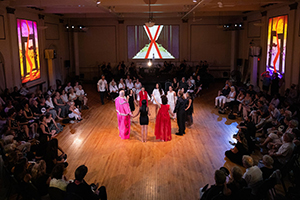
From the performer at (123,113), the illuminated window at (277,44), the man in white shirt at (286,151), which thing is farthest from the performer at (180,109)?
the illuminated window at (277,44)

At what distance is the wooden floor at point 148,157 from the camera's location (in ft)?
17.5

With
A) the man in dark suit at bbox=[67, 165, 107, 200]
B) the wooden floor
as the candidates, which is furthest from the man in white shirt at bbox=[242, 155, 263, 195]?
the man in dark suit at bbox=[67, 165, 107, 200]

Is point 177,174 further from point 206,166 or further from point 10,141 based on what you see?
point 10,141

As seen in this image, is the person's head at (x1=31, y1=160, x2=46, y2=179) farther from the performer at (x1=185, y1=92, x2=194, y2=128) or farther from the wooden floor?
the performer at (x1=185, y1=92, x2=194, y2=128)

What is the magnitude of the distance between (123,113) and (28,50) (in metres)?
6.29

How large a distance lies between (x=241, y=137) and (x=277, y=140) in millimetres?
901

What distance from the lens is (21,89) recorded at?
33.4ft

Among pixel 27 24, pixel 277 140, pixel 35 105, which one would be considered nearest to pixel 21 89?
pixel 35 105

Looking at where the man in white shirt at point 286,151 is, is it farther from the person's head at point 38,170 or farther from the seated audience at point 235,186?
the person's head at point 38,170

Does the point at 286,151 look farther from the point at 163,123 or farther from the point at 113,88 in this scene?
the point at 113,88

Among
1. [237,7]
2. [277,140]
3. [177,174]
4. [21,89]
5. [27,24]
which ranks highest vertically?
[237,7]

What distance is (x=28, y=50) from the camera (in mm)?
11547

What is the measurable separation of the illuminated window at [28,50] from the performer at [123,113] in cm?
549

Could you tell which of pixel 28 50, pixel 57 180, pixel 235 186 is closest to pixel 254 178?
pixel 235 186
